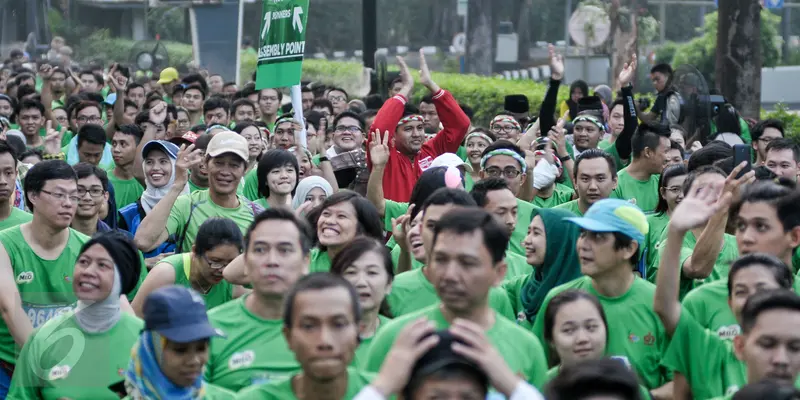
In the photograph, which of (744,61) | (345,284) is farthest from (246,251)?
(744,61)

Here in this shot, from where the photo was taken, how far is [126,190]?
10023 mm

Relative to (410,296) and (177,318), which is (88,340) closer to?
(177,318)

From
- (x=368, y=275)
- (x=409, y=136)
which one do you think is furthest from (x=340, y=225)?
(x=409, y=136)

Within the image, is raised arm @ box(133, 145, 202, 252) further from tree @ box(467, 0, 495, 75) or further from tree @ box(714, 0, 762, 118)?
tree @ box(467, 0, 495, 75)

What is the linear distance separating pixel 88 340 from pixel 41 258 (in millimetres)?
1484

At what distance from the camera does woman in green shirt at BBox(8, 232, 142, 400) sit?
209 inches

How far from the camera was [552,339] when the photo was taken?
5348mm

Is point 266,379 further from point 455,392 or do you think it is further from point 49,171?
point 49,171

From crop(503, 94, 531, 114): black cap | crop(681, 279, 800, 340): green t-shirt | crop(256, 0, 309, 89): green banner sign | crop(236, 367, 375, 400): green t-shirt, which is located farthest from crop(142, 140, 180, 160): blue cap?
crop(503, 94, 531, 114): black cap

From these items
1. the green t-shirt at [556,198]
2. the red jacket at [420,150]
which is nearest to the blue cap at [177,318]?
the red jacket at [420,150]

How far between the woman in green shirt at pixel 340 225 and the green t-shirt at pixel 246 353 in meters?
1.36

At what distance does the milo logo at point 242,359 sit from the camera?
202 inches

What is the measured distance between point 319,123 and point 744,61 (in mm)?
7209

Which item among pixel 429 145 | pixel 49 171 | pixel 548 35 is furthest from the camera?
pixel 548 35
